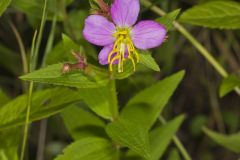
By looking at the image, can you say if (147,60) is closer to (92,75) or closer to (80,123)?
(92,75)

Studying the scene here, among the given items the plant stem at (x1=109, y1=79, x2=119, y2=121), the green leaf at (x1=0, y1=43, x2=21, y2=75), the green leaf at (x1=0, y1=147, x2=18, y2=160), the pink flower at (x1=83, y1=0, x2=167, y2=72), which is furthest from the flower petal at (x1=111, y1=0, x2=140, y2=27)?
the green leaf at (x1=0, y1=43, x2=21, y2=75)

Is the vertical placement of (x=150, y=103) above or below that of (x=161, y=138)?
above

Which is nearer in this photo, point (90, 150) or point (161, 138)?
point (90, 150)

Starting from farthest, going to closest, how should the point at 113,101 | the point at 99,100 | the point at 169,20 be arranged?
the point at 99,100 → the point at 113,101 → the point at 169,20

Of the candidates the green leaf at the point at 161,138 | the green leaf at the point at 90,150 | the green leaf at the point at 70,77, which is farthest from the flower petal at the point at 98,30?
the green leaf at the point at 161,138

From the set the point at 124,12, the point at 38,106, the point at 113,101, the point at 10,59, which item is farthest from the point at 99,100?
the point at 10,59

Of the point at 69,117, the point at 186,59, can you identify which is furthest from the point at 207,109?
the point at 69,117
